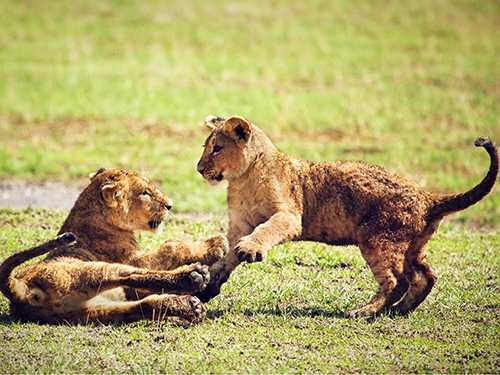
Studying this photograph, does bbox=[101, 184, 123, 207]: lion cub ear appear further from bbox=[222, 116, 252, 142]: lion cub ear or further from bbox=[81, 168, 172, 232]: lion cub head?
bbox=[222, 116, 252, 142]: lion cub ear

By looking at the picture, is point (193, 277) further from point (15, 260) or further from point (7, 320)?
point (7, 320)

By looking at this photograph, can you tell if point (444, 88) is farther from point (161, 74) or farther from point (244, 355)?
point (244, 355)

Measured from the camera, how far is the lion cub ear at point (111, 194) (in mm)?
6406

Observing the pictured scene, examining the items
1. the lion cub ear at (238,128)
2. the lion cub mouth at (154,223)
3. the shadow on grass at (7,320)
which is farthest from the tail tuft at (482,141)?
the shadow on grass at (7,320)

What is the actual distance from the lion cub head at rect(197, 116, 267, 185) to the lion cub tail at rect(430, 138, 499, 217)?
1572mm

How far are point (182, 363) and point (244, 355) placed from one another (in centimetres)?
43

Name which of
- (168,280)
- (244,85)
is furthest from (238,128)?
(244,85)

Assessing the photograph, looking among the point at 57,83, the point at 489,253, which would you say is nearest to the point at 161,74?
the point at 57,83

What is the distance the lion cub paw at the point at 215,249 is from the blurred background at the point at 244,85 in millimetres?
3554

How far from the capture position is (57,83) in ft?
52.5

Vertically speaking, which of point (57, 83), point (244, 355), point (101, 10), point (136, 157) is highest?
point (101, 10)

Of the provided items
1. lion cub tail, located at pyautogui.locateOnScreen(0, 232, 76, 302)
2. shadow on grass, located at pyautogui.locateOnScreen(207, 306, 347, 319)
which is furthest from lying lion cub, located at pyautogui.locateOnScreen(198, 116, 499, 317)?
lion cub tail, located at pyautogui.locateOnScreen(0, 232, 76, 302)

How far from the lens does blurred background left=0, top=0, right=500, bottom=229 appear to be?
12.8 meters

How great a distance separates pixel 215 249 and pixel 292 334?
978mm
